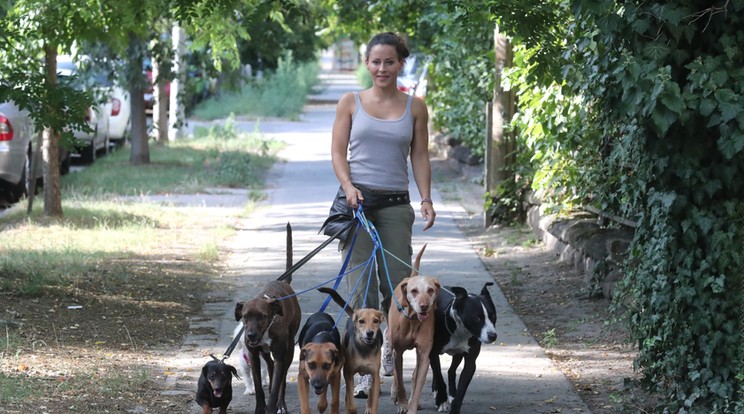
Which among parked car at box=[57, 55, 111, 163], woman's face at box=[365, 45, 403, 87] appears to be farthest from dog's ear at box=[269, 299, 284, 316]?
parked car at box=[57, 55, 111, 163]

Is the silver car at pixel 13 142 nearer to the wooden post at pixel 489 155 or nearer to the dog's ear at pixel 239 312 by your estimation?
the wooden post at pixel 489 155

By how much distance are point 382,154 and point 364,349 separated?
1.16 meters

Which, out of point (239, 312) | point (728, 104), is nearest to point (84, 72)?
point (239, 312)

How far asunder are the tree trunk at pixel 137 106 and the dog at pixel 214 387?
47.1 feet

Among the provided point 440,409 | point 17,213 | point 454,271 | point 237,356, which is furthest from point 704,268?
point 17,213

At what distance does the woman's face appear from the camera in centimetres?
615

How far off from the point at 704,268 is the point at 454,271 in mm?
5397

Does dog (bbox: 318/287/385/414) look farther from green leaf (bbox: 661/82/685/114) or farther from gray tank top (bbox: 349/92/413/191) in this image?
green leaf (bbox: 661/82/685/114)

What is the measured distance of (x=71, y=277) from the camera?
9805 millimetres

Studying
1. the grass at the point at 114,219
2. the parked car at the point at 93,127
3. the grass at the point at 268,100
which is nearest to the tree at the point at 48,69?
the grass at the point at 114,219

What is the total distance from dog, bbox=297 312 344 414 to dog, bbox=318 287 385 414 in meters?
0.06

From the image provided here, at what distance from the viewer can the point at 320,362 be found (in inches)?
215

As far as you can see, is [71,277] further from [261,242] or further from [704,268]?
[704,268]

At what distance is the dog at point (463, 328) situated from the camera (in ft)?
19.2
